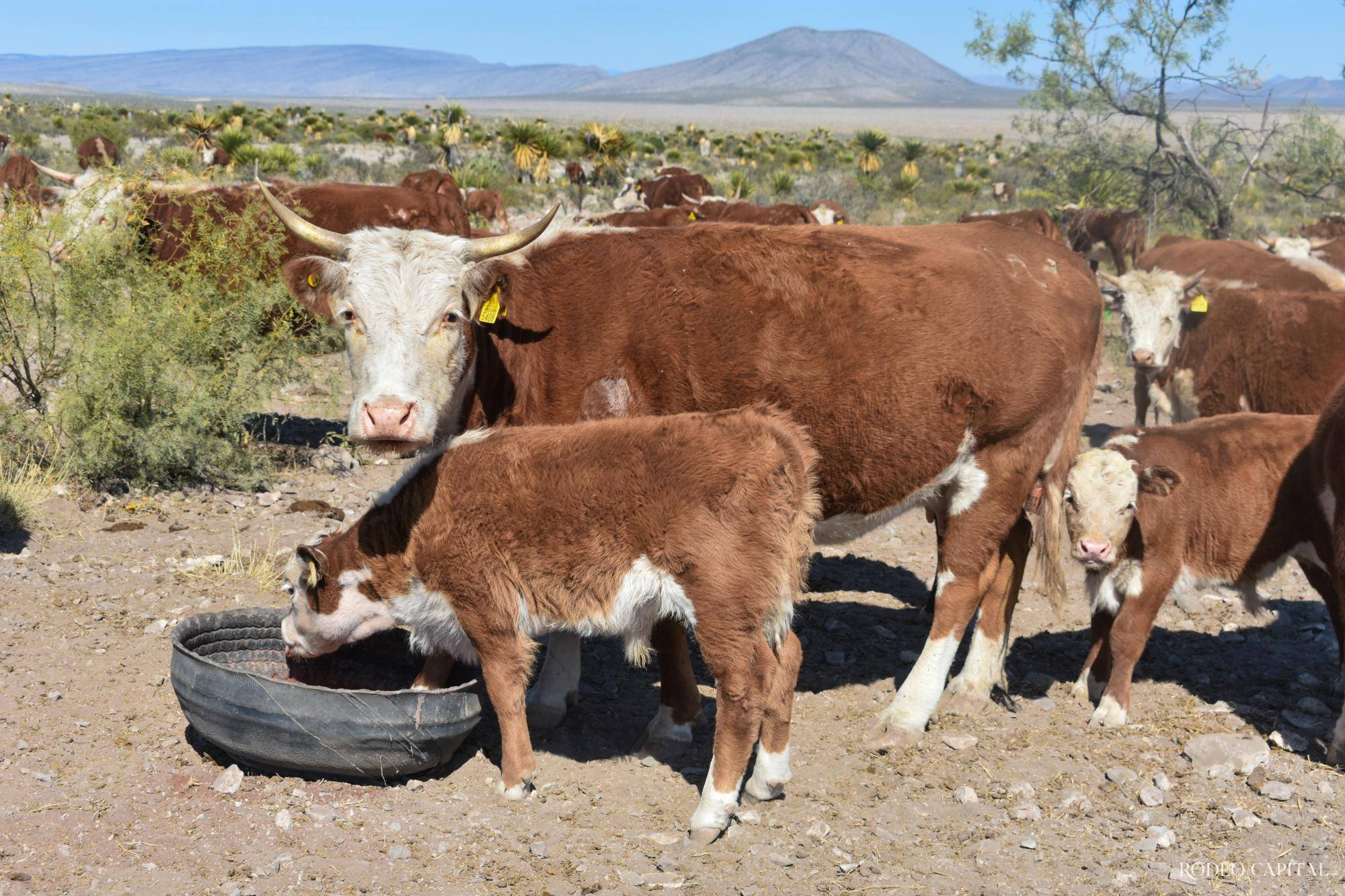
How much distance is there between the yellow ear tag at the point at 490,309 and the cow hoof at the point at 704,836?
2.40 m

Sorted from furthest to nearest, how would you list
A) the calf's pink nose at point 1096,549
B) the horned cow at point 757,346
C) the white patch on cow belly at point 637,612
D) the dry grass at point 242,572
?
the dry grass at point 242,572 → the calf's pink nose at point 1096,549 → the horned cow at point 757,346 → the white patch on cow belly at point 637,612

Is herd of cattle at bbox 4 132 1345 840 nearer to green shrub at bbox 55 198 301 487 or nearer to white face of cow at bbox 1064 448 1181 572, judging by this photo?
white face of cow at bbox 1064 448 1181 572

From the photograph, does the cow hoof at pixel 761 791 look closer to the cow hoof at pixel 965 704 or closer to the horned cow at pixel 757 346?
the horned cow at pixel 757 346

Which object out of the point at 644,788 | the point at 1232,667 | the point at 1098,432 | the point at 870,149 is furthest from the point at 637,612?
the point at 870,149

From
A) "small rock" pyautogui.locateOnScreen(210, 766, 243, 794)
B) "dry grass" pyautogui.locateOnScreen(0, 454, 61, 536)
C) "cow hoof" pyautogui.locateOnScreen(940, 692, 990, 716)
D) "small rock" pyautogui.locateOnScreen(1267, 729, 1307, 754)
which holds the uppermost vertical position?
"dry grass" pyautogui.locateOnScreen(0, 454, 61, 536)

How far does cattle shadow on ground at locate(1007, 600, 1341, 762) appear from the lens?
20.8 feet

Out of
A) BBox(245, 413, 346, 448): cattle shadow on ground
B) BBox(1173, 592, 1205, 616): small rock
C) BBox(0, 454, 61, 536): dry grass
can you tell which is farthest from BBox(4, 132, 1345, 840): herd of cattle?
BBox(245, 413, 346, 448): cattle shadow on ground

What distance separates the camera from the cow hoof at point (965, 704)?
21.0 ft

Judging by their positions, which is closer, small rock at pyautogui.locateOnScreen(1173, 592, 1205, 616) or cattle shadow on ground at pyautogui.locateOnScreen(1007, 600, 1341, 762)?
cattle shadow on ground at pyautogui.locateOnScreen(1007, 600, 1341, 762)

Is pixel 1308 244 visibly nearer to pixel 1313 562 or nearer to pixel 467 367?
pixel 1313 562

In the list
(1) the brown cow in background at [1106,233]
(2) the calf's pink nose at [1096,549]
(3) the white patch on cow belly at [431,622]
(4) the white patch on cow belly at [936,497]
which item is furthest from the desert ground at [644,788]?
(1) the brown cow in background at [1106,233]

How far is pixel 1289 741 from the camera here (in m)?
5.88

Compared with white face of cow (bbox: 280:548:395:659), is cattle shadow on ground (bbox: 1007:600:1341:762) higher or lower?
lower

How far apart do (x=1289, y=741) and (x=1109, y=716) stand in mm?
868
